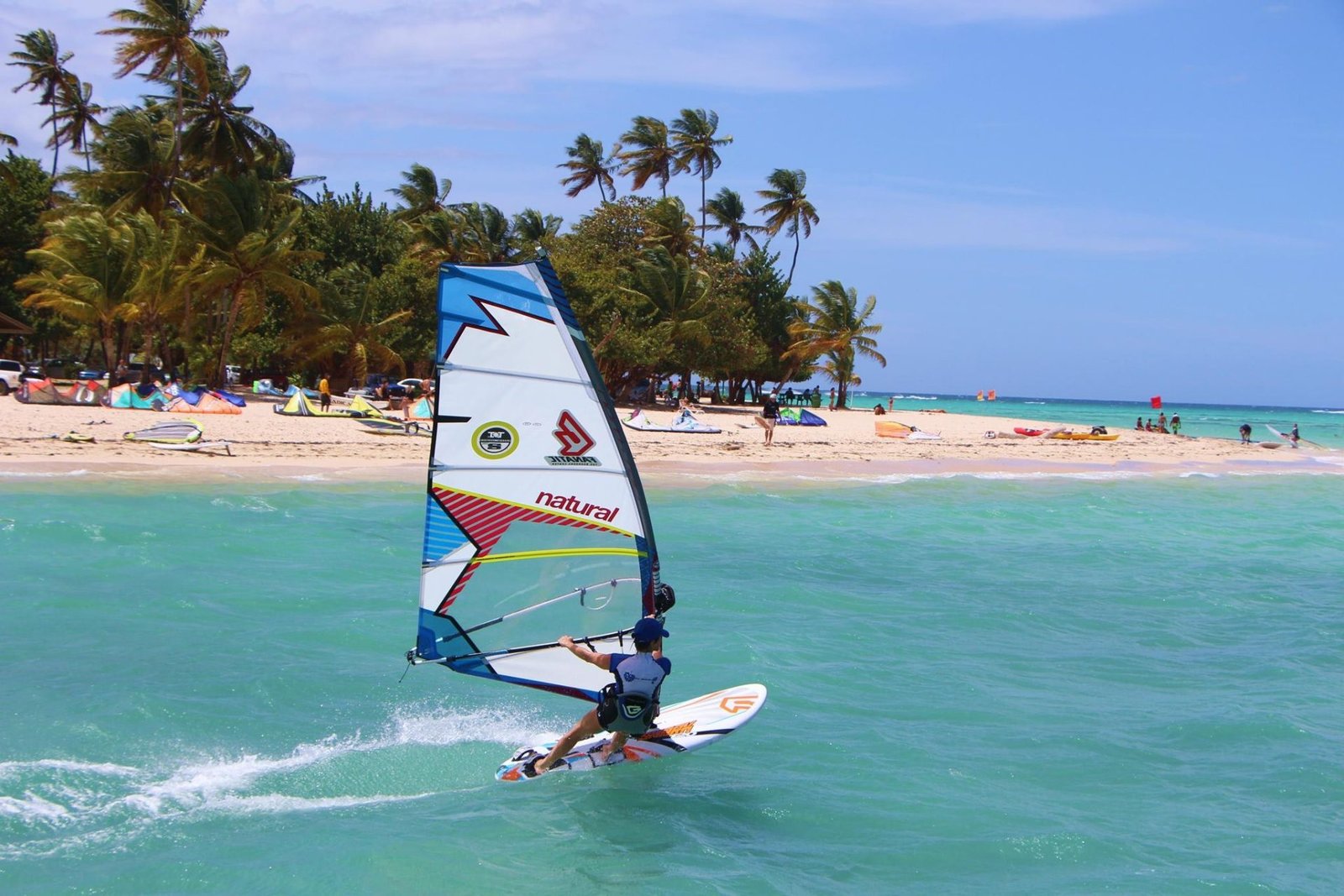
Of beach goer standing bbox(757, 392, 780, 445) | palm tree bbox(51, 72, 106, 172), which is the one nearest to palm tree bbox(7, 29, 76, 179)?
palm tree bbox(51, 72, 106, 172)

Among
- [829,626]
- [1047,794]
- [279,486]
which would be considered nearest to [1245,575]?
[829,626]

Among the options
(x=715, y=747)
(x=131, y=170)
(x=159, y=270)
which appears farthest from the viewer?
(x=131, y=170)

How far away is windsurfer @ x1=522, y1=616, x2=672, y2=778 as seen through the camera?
6.39 metres

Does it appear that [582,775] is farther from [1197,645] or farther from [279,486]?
[279,486]

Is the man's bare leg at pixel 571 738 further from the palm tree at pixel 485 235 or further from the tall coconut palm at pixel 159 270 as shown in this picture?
the palm tree at pixel 485 235

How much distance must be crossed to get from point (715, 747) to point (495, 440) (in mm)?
3111

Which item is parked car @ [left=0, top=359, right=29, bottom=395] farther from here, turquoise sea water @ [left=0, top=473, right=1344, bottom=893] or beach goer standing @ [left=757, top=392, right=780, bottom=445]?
beach goer standing @ [left=757, top=392, right=780, bottom=445]

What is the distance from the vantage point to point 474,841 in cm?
622

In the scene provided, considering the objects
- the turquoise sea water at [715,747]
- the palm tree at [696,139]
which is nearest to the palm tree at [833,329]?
the palm tree at [696,139]

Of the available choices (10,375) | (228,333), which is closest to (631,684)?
(228,333)

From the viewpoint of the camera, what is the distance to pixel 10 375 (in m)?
30.5

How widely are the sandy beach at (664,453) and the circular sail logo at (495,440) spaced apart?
47.9 ft

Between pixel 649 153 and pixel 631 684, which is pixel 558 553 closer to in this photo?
pixel 631 684

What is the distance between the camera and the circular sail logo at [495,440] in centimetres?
638
